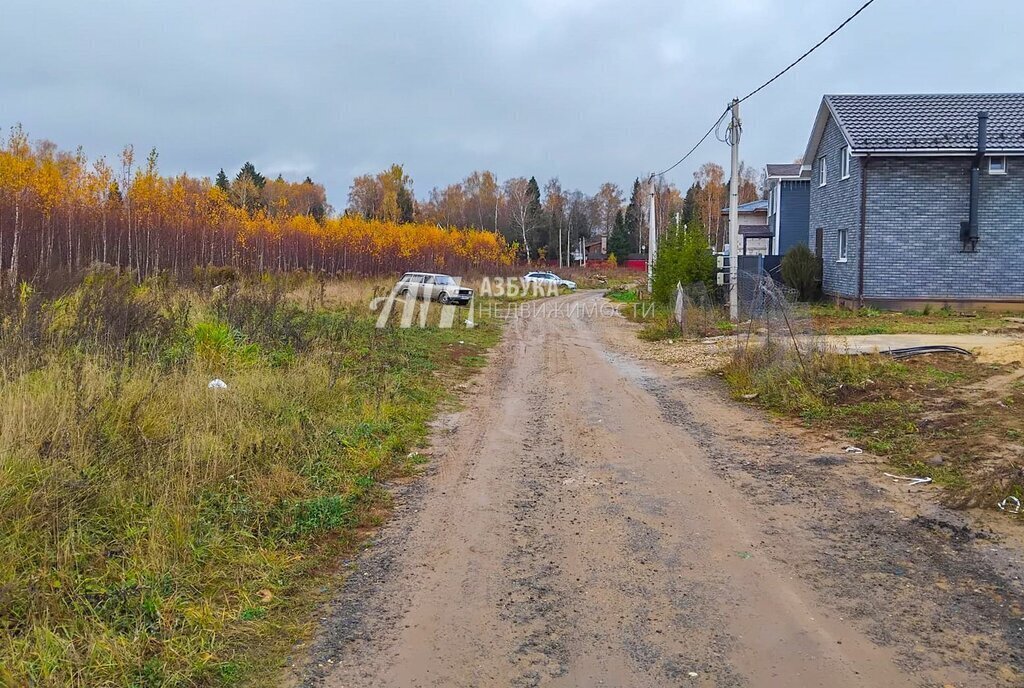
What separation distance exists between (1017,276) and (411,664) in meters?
25.6

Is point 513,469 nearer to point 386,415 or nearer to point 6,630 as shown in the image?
point 386,415

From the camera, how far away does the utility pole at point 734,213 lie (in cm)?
2041

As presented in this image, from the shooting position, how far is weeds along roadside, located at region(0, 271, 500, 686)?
426cm

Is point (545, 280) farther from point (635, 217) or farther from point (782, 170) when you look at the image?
point (635, 217)

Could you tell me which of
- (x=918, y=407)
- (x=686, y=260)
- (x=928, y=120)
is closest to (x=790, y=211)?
(x=928, y=120)

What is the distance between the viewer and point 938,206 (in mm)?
24391

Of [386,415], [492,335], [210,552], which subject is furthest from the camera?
[492,335]

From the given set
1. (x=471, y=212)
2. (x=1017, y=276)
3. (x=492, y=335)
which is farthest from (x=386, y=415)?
(x=471, y=212)

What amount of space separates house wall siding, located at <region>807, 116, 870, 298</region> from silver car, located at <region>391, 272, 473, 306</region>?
13.9 m

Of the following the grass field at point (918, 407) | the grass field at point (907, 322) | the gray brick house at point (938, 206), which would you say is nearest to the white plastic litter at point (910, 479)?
the grass field at point (918, 407)

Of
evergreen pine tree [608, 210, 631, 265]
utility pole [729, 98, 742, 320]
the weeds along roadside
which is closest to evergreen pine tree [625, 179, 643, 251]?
evergreen pine tree [608, 210, 631, 265]

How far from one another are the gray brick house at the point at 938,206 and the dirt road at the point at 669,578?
702 inches

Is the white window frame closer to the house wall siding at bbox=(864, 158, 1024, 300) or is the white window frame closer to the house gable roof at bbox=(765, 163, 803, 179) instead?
the house wall siding at bbox=(864, 158, 1024, 300)

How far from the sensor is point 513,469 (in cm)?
806
